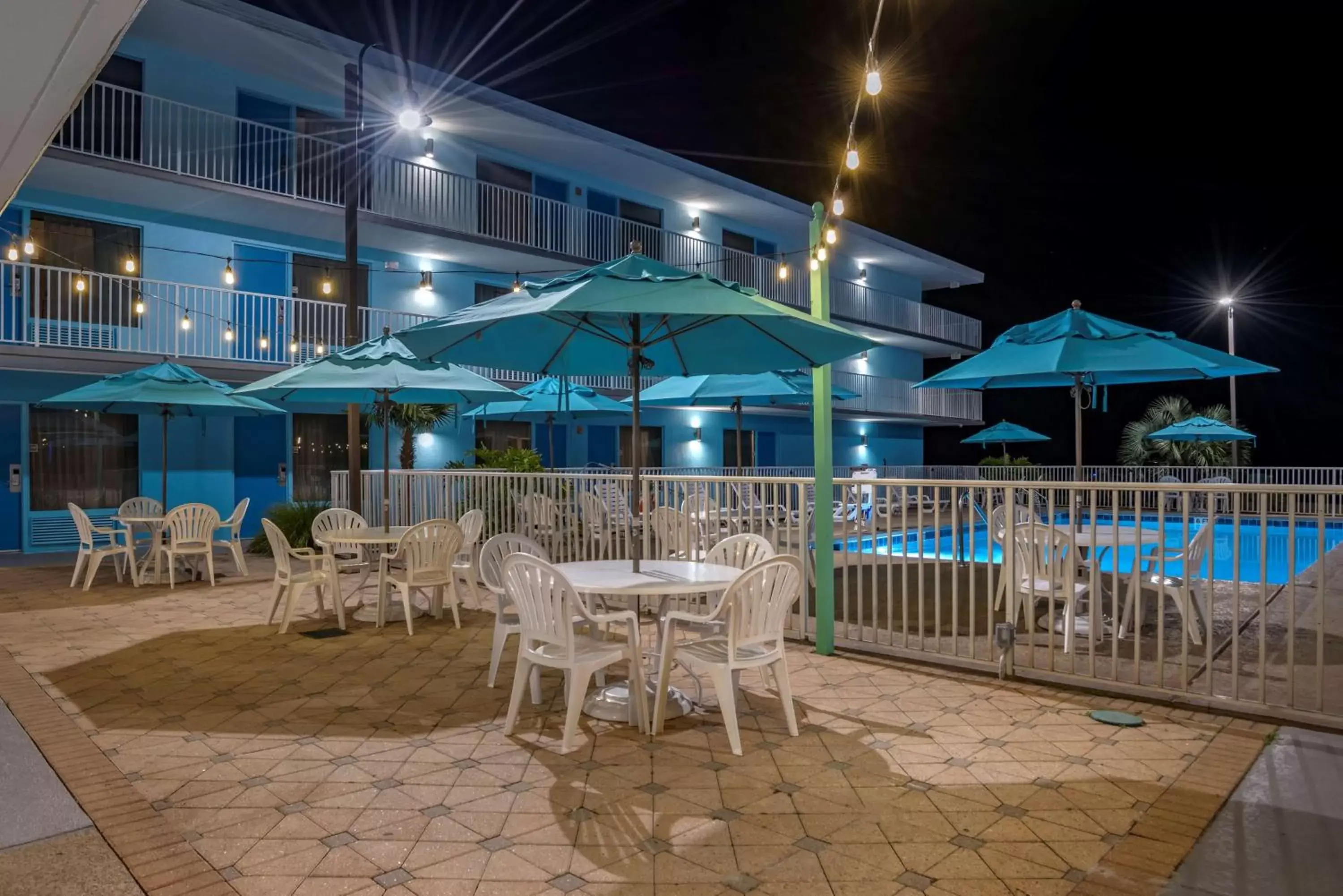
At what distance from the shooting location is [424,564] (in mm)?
6961

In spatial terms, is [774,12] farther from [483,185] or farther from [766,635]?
[766,635]

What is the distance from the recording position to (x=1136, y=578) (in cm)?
543

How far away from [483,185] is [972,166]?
13.7 metres

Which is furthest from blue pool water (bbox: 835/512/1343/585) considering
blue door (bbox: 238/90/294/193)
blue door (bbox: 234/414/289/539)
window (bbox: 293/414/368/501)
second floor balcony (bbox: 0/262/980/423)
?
blue door (bbox: 238/90/294/193)

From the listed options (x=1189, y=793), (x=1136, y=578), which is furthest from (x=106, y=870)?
(x=1136, y=578)

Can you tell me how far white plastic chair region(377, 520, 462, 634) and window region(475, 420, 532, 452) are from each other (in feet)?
36.8

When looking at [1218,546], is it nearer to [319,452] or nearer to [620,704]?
[620,704]

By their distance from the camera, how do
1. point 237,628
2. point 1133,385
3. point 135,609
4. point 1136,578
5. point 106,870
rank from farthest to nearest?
point 1133,385
point 135,609
point 237,628
point 1136,578
point 106,870

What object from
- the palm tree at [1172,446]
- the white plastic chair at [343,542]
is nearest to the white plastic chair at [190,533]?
the white plastic chair at [343,542]

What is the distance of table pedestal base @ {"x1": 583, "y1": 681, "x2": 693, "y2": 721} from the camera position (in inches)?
181

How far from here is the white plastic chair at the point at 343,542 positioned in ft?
25.5

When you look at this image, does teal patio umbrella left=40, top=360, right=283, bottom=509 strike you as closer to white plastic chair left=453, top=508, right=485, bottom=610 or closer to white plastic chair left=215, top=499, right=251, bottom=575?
white plastic chair left=215, top=499, right=251, bottom=575

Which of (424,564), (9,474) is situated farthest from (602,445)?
(424,564)

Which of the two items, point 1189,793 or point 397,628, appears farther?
point 397,628
